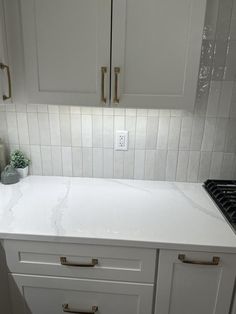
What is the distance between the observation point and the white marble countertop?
103cm

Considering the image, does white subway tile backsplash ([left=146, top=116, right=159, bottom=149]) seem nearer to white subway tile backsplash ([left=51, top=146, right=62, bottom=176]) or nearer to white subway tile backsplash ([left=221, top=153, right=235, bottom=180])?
white subway tile backsplash ([left=221, top=153, right=235, bottom=180])

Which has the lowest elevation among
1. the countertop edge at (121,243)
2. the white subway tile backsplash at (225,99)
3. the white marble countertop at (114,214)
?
the countertop edge at (121,243)

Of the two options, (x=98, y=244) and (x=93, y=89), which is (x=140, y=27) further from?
(x=98, y=244)

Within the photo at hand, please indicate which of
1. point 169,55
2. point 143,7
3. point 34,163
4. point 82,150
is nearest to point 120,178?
point 82,150

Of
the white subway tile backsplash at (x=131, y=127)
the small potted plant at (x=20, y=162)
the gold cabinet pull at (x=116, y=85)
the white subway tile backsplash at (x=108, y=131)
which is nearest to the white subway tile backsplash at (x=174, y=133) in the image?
the white subway tile backsplash at (x=131, y=127)

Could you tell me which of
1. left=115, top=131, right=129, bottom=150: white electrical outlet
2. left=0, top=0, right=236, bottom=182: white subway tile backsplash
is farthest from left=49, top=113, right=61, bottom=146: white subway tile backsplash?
left=115, top=131, right=129, bottom=150: white electrical outlet

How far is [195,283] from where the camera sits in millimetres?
1088

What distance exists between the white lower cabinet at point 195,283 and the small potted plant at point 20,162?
39.2 inches

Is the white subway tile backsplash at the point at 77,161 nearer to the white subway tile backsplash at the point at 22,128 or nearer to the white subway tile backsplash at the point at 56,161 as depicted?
the white subway tile backsplash at the point at 56,161

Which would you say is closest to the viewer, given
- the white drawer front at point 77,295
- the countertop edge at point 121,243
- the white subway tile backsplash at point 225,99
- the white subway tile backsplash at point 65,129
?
the countertop edge at point 121,243

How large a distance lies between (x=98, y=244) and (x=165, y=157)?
72 cm

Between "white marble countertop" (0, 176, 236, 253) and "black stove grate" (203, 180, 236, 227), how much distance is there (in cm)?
3

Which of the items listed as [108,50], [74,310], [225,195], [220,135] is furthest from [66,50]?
[74,310]

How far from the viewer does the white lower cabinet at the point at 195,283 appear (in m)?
1.04
